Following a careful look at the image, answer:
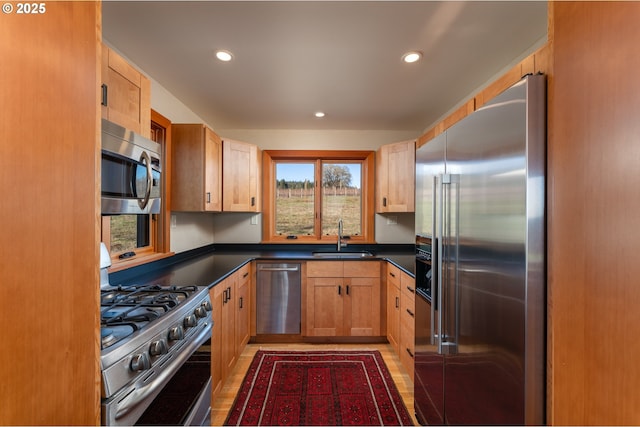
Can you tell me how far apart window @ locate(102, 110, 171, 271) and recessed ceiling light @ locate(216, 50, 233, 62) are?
78 cm

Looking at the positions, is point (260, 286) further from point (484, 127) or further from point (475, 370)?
point (484, 127)

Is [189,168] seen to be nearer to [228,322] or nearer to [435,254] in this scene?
[228,322]

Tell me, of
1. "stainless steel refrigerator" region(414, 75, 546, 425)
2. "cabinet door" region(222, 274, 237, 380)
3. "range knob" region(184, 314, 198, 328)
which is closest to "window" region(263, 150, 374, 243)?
"cabinet door" region(222, 274, 237, 380)

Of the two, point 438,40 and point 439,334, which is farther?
point 438,40

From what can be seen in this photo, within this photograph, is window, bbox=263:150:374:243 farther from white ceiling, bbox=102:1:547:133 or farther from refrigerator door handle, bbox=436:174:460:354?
refrigerator door handle, bbox=436:174:460:354

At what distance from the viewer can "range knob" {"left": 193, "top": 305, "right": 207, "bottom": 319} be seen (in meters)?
1.36

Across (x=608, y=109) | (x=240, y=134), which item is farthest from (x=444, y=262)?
(x=240, y=134)

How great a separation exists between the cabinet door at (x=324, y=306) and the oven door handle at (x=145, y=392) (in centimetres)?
159

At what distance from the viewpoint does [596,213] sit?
0.60 metres

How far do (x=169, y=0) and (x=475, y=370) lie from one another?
236 centimetres

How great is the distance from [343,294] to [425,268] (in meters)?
1.29

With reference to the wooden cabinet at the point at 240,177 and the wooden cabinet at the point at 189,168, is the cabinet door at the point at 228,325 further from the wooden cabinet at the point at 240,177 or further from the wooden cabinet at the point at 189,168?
the wooden cabinet at the point at 240,177

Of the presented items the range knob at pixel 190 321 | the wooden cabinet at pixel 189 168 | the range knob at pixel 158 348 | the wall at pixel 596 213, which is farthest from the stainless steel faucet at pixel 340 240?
the wall at pixel 596 213

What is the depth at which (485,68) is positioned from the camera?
6.27 feet
